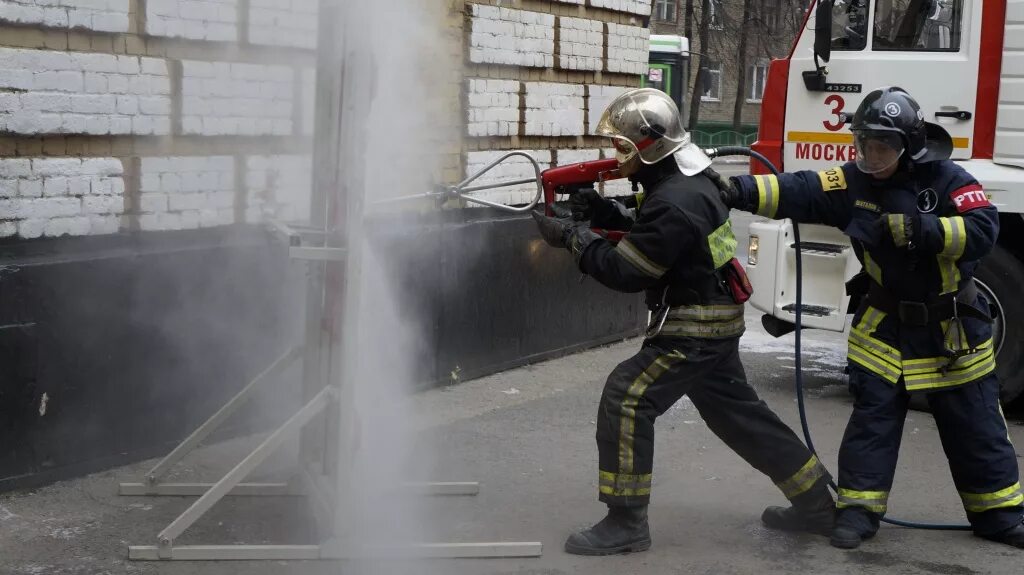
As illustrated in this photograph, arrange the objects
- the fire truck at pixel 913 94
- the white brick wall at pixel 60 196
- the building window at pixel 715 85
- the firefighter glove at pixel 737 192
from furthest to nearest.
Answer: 1. the building window at pixel 715 85
2. the fire truck at pixel 913 94
3. the white brick wall at pixel 60 196
4. the firefighter glove at pixel 737 192

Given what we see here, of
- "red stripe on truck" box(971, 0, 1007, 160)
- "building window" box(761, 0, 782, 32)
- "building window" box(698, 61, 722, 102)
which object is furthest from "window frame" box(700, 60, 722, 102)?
"red stripe on truck" box(971, 0, 1007, 160)

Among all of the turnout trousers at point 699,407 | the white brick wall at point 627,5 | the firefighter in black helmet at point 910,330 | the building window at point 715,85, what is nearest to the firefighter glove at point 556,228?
the turnout trousers at point 699,407

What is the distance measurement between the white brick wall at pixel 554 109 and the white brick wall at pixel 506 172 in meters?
0.16

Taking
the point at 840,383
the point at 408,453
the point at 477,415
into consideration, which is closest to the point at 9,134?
the point at 408,453

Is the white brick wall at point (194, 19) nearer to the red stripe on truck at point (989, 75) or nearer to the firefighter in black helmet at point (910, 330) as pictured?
the firefighter in black helmet at point (910, 330)

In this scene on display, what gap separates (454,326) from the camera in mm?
7152

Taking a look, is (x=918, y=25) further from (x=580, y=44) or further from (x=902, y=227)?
(x=902, y=227)

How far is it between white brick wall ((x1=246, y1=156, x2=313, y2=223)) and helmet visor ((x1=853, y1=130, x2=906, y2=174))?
243 cm

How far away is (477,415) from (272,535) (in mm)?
2135

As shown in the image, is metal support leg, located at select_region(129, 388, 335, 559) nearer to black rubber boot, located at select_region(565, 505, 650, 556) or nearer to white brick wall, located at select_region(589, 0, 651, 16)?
black rubber boot, located at select_region(565, 505, 650, 556)

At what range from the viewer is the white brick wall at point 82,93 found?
15.6 feet

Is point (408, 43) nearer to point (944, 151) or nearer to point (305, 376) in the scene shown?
point (305, 376)

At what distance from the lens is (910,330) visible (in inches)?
188

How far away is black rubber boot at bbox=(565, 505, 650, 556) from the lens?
4.56 meters
